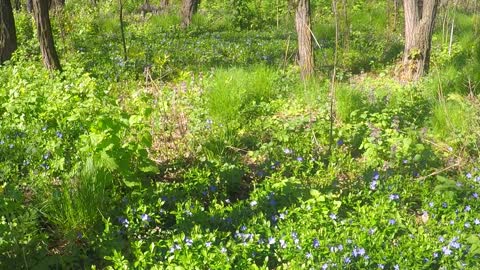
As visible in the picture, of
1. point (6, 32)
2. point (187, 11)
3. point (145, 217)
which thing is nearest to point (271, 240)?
point (145, 217)

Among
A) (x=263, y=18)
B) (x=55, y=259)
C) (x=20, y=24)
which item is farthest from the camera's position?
(x=263, y=18)

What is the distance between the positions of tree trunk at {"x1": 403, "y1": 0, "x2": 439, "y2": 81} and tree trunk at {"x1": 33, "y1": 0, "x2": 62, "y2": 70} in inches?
187

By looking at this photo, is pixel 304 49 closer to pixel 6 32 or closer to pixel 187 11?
pixel 6 32

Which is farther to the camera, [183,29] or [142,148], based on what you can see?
[183,29]

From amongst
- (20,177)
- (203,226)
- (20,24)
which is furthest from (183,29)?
(203,226)

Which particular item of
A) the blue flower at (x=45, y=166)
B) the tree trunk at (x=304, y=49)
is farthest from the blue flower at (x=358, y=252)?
the tree trunk at (x=304, y=49)

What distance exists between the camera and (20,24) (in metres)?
9.70

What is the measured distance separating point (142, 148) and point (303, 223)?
137 cm

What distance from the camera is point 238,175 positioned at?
390 centimetres

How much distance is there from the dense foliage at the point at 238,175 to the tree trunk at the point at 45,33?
2.01ft

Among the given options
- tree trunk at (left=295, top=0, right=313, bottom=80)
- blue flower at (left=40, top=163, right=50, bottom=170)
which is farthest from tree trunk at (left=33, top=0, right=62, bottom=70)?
tree trunk at (left=295, top=0, right=313, bottom=80)

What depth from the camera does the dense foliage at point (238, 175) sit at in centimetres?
292

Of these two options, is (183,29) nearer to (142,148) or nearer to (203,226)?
(142,148)

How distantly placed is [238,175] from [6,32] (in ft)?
16.2
